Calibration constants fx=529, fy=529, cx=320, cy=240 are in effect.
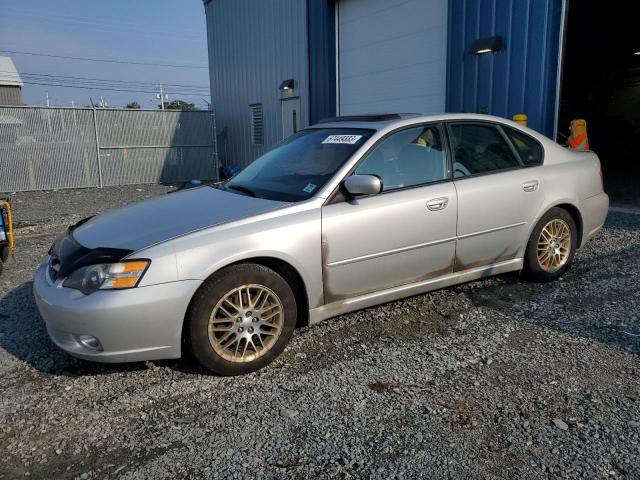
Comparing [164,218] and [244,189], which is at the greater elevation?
[244,189]

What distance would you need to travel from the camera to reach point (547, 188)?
4672 mm

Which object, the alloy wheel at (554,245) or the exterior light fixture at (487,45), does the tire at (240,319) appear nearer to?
the alloy wheel at (554,245)

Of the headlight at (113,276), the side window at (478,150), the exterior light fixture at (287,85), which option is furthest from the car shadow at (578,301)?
the exterior light fixture at (287,85)

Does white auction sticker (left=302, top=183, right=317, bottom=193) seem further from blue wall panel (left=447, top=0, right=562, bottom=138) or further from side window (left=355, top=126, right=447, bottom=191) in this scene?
blue wall panel (left=447, top=0, right=562, bottom=138)

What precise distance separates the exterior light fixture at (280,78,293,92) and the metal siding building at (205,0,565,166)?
182mm

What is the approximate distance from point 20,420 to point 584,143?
30.1 feet

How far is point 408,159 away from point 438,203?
0.42 metres

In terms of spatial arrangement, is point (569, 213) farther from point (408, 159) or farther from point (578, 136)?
point (578, 136)

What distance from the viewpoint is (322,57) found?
12859mm

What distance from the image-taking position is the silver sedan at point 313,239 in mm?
3098

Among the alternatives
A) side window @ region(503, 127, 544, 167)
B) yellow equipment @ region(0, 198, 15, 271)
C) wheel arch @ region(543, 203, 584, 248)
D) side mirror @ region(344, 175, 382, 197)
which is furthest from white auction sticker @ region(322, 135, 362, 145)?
yellow equipment @ region(0, 198, 15, 271)

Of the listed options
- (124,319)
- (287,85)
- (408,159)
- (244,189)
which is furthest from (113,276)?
(287,85)

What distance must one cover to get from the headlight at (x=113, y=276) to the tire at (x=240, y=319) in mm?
364

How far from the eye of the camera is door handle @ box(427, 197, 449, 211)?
13.1ft
